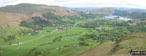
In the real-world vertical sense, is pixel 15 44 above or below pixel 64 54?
below

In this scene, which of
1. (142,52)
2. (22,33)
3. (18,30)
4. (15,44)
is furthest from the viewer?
(18,30)

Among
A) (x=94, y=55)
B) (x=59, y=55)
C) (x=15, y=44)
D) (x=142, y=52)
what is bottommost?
(x=15, y=44)

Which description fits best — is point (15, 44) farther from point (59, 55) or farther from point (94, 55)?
point (94, 55)

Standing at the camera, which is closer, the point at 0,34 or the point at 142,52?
the point at 142,52

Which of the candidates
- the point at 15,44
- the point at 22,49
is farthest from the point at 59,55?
the point at 15,44

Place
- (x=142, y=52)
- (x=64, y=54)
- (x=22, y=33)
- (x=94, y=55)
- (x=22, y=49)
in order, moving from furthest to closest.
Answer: (x=22, y=33), (x=22, y=49), (x=64, y=54), (x=94, y=55), (x=142, y=52)

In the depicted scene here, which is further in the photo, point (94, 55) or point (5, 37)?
point (5, 37)

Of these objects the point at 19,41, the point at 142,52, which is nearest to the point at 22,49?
the point at 19,41

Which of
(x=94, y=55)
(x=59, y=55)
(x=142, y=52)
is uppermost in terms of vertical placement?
(x=142, y=52)

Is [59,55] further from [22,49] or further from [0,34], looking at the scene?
[0,34]
